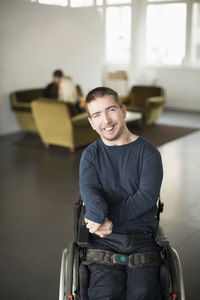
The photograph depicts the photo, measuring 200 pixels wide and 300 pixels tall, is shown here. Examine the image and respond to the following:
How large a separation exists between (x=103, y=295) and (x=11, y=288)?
3.39 ft

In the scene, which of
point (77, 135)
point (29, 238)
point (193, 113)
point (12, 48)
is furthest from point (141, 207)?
point (193, 113)

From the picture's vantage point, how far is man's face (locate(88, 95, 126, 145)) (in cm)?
152

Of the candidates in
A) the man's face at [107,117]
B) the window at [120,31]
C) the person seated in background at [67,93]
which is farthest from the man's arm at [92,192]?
the person seated in background at [67,93]

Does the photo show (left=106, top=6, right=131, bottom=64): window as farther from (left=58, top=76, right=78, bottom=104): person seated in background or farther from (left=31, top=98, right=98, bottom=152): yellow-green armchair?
(left=31, top=98, right=98, bottom=152): yellow-green armchair

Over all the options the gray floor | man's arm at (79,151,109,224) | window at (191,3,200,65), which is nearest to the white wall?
the gray floor

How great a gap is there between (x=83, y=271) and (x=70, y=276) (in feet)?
0.17

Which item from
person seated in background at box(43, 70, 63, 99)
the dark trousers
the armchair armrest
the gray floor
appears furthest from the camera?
the armchair armrest

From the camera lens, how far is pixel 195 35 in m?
9.01

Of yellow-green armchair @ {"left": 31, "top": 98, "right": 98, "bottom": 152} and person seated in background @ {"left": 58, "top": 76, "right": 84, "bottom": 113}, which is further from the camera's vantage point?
person seated in background @ {"left": 58, "top": 76, "right": 84, "bottom": 113}

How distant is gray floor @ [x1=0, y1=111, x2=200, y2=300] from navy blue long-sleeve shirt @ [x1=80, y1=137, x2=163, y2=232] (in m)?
0.87

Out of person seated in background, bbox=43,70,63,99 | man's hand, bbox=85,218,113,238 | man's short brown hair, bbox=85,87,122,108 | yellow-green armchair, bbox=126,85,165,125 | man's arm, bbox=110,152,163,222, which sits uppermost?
man's short brown hair, bbox=85,87,122,108

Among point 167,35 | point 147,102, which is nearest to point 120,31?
point 147,102

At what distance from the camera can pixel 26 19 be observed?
680 cm

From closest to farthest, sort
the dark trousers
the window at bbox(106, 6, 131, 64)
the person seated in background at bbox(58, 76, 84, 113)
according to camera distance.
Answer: the dark trousers → the window at bbox(106, 6, 131, 64) → the person seated in background at bbox(58, 76, 84, 113)
